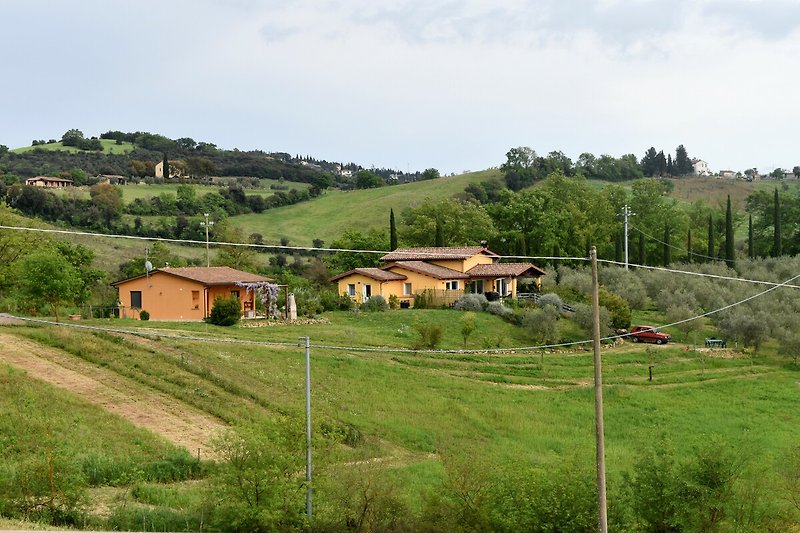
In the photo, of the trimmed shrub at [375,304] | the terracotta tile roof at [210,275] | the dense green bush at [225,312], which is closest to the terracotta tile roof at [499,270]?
the trimmed shrub at [375,304]

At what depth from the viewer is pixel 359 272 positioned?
56094 mm

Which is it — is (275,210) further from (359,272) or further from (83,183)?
(359,272)

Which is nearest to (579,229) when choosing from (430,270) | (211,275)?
(430,270)

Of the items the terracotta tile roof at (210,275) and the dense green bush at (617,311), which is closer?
the terracotta tile roof at (210,275)

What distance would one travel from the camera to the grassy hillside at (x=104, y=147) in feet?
463

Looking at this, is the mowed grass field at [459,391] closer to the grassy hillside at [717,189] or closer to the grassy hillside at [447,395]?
the grassy hillside at [447,395]

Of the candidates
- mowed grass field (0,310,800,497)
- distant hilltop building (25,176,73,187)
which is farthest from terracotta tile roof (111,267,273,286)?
distant hilltop building (25,176,73,187)

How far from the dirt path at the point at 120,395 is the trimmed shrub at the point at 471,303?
2865 centimetres

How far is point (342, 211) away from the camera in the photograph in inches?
4798

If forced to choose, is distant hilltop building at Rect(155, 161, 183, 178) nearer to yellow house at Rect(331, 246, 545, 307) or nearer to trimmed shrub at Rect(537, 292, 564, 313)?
yellow house at Rect(331, 246, 545, 307)

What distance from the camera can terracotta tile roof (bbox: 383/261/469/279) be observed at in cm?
5734

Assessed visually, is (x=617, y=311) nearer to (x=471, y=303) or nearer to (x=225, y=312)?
(x=471, y=303)

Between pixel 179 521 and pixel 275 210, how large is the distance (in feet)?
339

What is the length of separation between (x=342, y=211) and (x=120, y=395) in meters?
95.8
